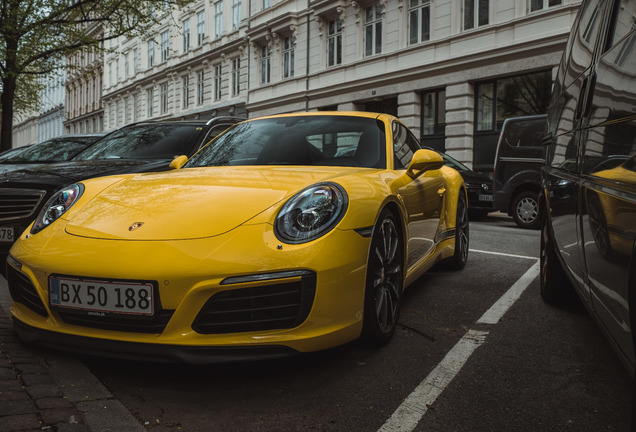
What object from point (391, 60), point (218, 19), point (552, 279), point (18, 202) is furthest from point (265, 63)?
point (552, 279)

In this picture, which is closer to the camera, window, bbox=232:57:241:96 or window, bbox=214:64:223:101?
window, bbox=232:57:241:96

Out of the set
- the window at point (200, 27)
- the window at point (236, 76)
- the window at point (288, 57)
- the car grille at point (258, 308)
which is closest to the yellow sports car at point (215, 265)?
the car grille at point (258, 308)

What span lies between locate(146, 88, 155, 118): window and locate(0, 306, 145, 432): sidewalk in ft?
132

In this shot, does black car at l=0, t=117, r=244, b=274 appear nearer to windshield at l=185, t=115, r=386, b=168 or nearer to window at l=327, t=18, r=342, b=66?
windshield at l=185, t=115, r=386, b=168

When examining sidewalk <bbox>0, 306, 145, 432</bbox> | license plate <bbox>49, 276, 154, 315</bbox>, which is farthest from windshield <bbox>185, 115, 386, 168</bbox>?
sidewalk <bbox>0, 306, 145, 432</bbox>

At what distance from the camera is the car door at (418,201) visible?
12.3 feet

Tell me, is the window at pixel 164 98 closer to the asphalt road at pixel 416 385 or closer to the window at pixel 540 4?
the window at pixel 540 4

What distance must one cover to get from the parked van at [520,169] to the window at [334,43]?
14.3 m

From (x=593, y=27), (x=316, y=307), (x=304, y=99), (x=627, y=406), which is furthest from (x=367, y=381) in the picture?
(x=304, y=99)

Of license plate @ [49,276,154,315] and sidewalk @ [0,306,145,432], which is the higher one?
license plate @ [49,276,154,315]

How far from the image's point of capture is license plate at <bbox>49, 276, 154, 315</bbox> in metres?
2.47

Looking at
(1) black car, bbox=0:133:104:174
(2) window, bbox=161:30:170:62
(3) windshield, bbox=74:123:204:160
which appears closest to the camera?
(3) windshield, bbox=74:123:204:160

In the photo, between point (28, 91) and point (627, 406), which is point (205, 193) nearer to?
point (627, 406)

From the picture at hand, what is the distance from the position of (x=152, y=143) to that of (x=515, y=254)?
4.22m
